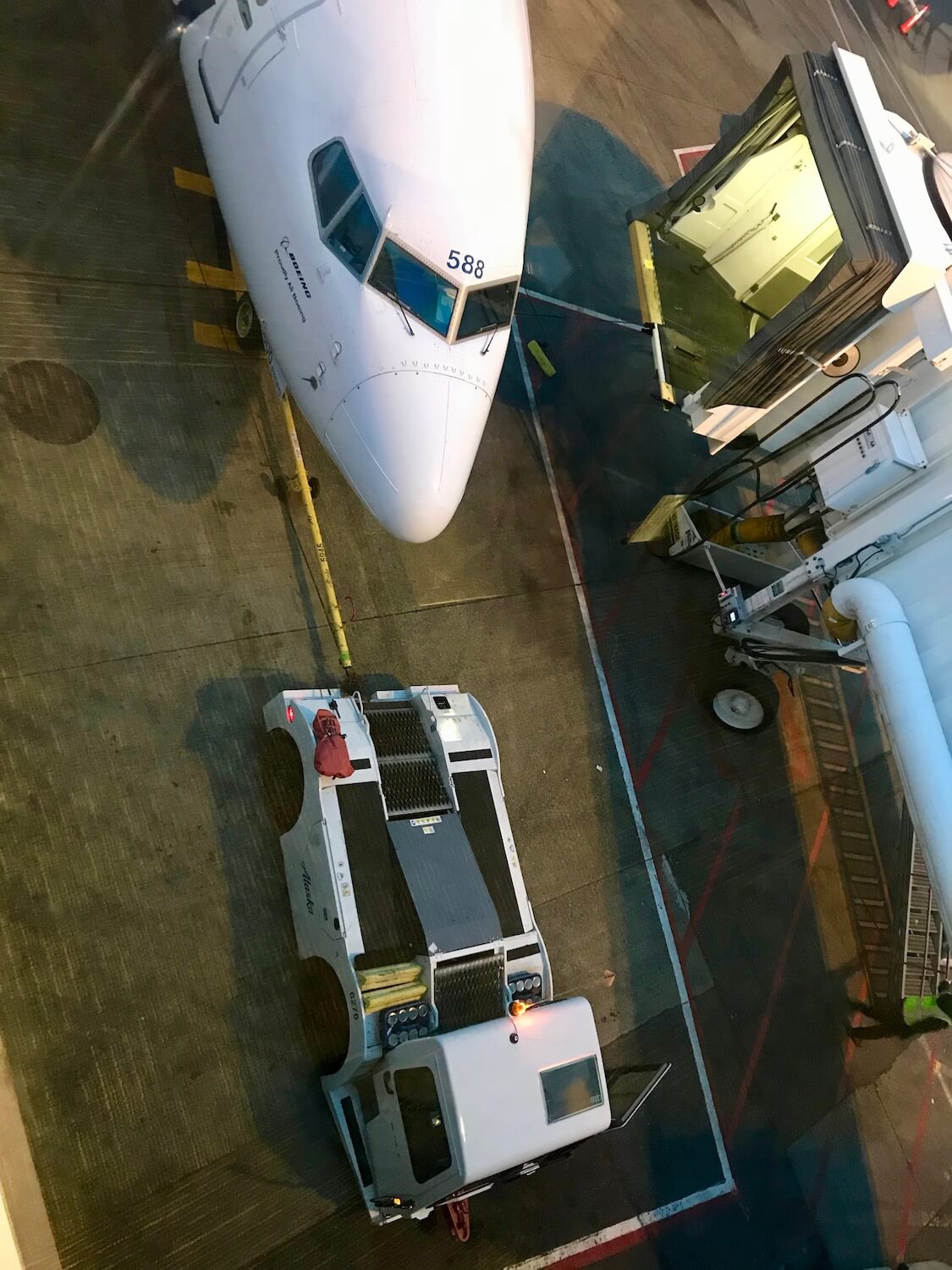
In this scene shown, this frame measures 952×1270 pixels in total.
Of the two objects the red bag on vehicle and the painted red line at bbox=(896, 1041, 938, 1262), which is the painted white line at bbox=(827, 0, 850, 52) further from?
the painted red line at bbox=(896, 1041, 938, 1262)

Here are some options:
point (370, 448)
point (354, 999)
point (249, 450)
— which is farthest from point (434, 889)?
point (249, 450)

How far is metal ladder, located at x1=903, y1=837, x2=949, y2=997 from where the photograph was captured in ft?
35.7

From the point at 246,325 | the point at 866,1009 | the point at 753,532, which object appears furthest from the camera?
the point at 866,1009

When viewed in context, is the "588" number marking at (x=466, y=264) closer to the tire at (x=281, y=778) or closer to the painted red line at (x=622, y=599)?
the tire at (x=281, y=778)

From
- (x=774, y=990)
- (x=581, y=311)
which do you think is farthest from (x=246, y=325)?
(x=774, y=990)

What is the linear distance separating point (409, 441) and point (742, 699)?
7.01 meters

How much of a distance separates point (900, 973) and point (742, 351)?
8.40 meters

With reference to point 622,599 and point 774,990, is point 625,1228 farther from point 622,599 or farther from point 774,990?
point 622,599

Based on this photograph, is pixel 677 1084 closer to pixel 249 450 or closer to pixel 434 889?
pixel 434 889

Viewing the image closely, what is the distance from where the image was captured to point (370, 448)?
752 cm

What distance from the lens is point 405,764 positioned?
8.33 m

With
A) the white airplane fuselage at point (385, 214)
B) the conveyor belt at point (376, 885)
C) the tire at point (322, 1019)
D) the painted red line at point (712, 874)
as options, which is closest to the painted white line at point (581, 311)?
the white airplane fuselage at point (385, 214)

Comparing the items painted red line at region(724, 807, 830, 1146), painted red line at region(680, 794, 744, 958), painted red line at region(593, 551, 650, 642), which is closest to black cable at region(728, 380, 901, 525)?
painted red line at region(593, 551, 650, 642)

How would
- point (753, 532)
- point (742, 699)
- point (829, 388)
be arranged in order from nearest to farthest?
point (829, 388), point (753, 532), point (742, 699)
